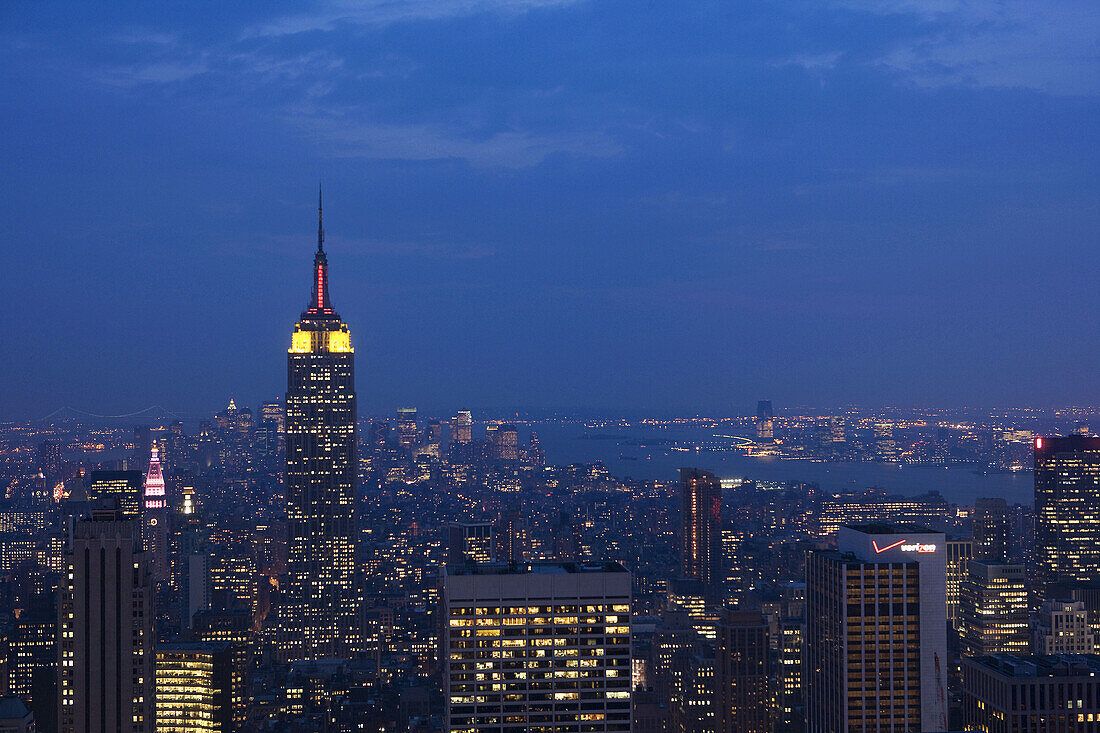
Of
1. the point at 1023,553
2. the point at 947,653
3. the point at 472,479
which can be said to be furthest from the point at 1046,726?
the point at 472,479

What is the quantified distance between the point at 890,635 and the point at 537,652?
1436 cm

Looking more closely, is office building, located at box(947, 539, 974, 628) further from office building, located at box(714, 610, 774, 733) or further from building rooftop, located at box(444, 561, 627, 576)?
building rooftop, located at box(444, 561, 627, 576)

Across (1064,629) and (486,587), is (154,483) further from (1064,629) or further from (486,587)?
(1064,629)

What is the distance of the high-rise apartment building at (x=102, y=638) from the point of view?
3344 cm

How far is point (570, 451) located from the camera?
8325 cm

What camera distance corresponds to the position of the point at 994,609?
2090 inches

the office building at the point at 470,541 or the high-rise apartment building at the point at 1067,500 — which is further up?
the high-rise apartment building at the point at 1067,500

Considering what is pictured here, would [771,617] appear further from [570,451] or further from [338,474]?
[338,474]

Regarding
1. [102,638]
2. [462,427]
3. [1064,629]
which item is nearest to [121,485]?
[102,638]

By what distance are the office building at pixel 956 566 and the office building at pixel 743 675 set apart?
7061 millimetres

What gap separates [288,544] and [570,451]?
1857 cm

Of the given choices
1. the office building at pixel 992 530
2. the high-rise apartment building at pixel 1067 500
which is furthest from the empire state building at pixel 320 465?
the high-rise apartment building at pixel 1067 500

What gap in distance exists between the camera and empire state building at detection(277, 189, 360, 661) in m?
77.2

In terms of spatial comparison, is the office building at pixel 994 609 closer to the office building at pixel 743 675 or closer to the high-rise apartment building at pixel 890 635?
the high-rise apartment building at pixel 890 635
